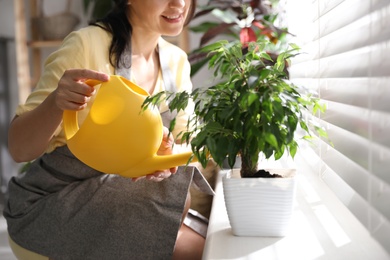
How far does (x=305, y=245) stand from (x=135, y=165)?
0.30 meters

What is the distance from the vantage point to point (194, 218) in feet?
4.36

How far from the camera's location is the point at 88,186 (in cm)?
123

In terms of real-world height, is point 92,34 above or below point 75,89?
above

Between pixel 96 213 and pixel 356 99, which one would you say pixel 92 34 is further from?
pixel 356 99

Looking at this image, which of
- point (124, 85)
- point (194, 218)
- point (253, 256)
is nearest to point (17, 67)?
point (194, 218)

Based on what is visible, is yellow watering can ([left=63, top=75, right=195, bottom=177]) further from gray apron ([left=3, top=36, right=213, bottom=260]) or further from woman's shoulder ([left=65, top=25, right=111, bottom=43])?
woman's shoulder ([left=65, top=25, right=111, bottom=43])

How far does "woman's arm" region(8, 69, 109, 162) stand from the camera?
1.00 m

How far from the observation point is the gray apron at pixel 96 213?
45.1 inches

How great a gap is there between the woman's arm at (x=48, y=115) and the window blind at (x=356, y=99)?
1.22ft

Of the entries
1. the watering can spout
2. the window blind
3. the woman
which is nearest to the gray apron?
the woman

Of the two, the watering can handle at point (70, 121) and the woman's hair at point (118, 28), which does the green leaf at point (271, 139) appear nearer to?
the watering can handle at point (70, 121)

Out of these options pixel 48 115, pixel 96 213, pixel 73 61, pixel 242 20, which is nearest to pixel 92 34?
pixel 73 61

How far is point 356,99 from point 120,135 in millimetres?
359

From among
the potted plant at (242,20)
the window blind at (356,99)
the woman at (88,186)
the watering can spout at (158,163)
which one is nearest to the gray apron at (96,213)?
the woman at (88,186)
